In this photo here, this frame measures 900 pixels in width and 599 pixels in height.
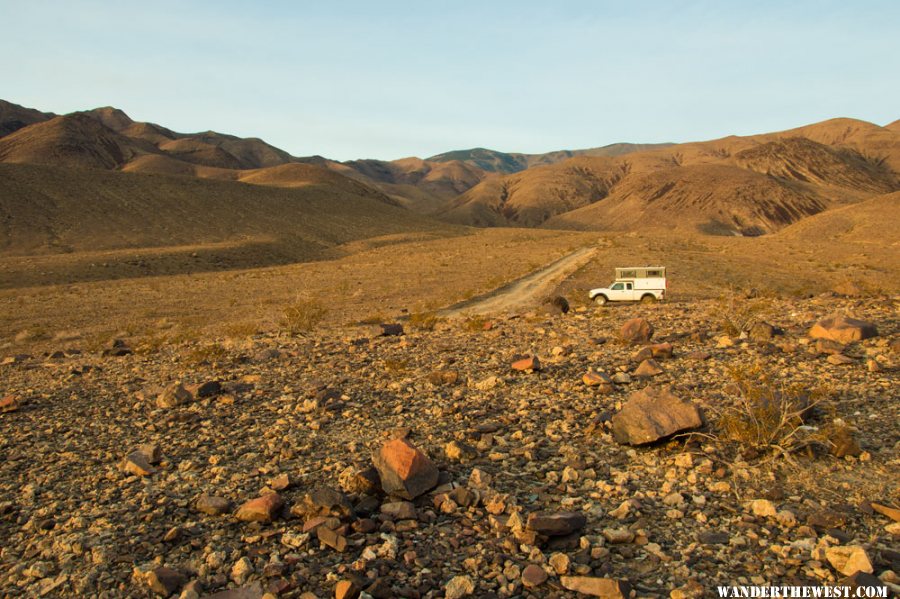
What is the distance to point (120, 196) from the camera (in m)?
67.2

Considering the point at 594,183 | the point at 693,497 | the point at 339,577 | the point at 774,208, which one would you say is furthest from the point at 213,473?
the point at 594,183

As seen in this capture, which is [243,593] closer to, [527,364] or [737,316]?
[527,364]

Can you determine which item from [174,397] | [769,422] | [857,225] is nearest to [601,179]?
[857,225]

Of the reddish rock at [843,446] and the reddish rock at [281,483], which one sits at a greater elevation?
the reddish rock at [843,446]

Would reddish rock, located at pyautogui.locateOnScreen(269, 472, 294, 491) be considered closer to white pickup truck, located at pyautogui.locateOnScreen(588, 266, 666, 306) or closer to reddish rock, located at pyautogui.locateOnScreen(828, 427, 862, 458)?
reddish rock, located at pyautogui.locateOnScreen(828, 427, 862, 458)

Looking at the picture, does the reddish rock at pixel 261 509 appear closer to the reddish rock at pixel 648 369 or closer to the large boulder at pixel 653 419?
the large boulder at pixel 653 419

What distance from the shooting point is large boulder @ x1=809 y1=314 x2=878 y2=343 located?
405 inches

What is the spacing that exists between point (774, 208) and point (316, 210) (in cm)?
8866

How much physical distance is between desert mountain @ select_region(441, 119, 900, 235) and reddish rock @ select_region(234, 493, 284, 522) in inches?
4361

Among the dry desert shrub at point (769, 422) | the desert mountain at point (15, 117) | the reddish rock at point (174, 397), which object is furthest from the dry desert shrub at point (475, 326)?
the desert mountain at point (15, 117)

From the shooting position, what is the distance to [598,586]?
3.84 m

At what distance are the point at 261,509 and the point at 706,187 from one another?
13294 cm

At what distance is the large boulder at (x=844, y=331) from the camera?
33.7ft

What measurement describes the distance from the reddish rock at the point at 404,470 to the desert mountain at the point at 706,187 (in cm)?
10980
